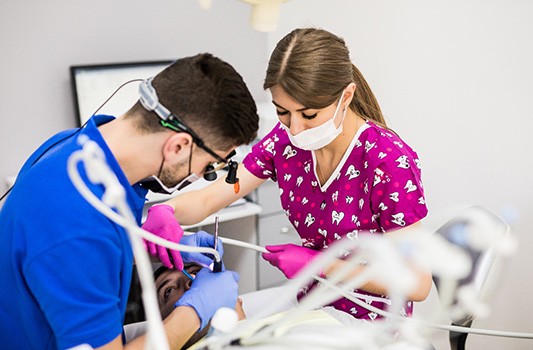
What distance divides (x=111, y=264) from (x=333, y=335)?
0.49 m

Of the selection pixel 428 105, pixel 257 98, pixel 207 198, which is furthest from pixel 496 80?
pixel 257 98

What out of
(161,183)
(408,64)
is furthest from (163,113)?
(408,64)

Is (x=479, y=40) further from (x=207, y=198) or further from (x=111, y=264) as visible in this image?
(x=111, y=264)

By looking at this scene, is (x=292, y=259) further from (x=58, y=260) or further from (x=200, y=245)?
(x=58, y=260)

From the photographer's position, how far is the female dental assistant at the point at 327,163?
1279 mm

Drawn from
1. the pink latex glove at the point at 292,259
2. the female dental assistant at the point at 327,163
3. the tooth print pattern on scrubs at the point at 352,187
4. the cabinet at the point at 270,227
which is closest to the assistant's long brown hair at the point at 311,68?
the female dental assistant at the point at 327,163

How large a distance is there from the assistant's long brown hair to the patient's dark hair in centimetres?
30

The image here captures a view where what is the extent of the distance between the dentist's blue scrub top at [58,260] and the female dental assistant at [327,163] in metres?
0.51

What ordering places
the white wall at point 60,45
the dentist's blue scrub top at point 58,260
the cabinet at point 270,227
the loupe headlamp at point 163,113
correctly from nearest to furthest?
the dentist's blue scrub top at point 58,260, the loupe headlamp at point 163,113, the white wall at point 60,45, the cabinet at point 270,227

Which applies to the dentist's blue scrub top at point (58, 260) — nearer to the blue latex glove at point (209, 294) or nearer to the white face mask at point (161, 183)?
the white face mask at point (161, 183)

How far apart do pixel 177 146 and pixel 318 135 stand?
0.49m

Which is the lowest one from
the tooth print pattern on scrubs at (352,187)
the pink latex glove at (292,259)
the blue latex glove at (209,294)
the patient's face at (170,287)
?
the patient's face at (170,287)

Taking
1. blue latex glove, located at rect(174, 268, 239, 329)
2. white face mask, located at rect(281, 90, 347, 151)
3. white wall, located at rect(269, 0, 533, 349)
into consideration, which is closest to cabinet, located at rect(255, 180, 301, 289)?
white wall, located at rect(269, 0, 533, 349)

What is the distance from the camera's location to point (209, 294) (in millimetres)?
1153
